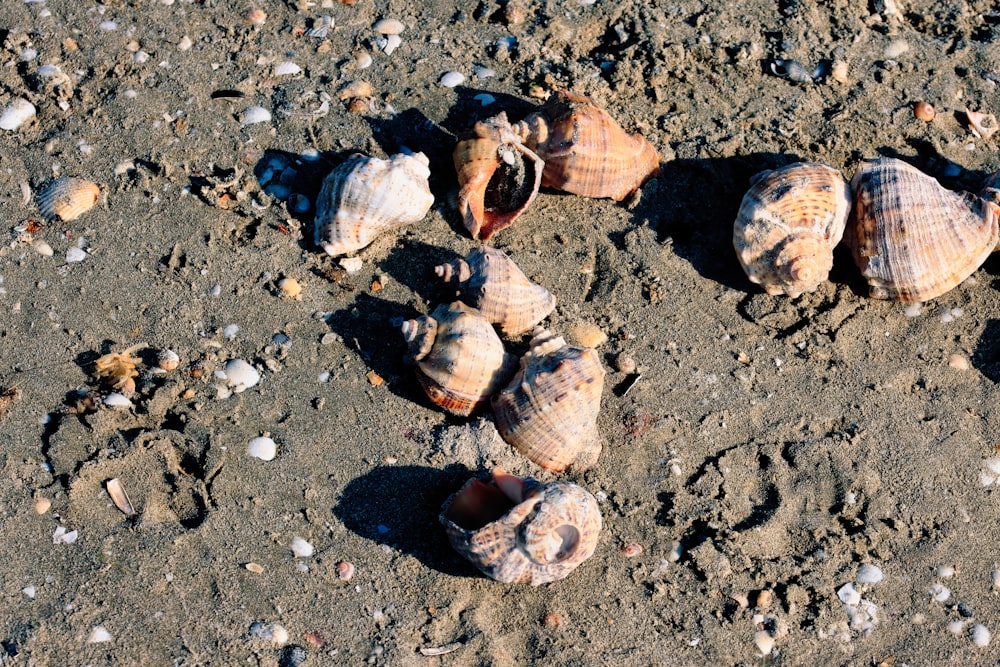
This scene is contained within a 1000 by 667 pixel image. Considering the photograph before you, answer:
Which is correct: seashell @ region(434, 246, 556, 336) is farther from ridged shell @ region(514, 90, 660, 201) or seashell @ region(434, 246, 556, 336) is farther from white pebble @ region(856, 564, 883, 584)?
white pebble @ region(856, 564, 883, 584)

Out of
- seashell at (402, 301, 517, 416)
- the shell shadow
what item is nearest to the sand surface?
the shell shadow

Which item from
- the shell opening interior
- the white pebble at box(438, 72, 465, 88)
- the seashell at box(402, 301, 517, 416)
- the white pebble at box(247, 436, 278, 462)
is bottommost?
the white pebble at box(247, 436, 278, 462)

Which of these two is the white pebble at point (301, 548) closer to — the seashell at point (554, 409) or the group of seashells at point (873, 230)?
the seashell at point (554, 409)

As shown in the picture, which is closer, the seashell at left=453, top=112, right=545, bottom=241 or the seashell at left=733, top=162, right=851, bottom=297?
the seashell at left=733, top=162, right=851, bottom=297

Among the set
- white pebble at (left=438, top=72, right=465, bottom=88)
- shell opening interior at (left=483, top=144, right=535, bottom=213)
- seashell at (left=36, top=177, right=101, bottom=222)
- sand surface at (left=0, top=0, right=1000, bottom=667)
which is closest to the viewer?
sand surface at (left=0, top=0, right=1000, bottom=667)

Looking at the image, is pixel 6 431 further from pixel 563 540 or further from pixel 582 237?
pixel 582 237

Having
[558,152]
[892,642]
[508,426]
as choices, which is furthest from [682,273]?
[892,642]
